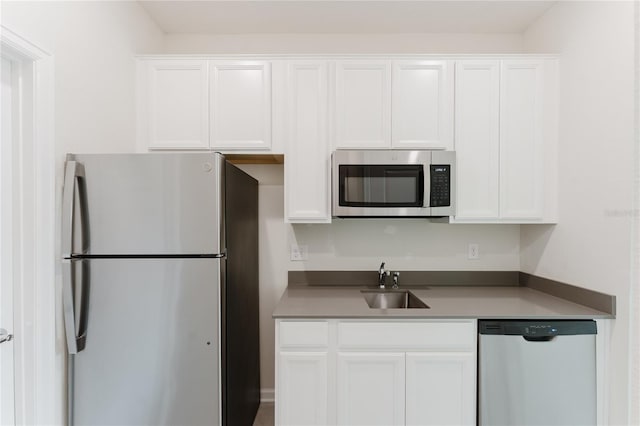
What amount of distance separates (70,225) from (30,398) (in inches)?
27.9

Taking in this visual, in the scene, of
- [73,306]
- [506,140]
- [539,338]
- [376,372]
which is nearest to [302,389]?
[376,372]

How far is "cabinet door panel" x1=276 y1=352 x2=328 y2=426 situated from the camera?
1958 mm

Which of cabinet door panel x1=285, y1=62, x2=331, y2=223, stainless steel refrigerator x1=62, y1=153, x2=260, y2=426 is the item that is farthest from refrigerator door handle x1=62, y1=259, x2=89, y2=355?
cabinet door panel x1=285, y1=62, x2=331, y2=223

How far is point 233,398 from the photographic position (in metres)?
1.88

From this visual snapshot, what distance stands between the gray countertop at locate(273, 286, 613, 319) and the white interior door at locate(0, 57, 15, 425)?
1.11m

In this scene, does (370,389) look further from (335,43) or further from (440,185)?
(335,43)

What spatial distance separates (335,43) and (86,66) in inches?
64.3

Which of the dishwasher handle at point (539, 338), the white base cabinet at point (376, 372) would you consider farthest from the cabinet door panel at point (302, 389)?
the dishwasher handle at point (539, 338)

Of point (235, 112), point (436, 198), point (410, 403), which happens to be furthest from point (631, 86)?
A: point (235, 112)

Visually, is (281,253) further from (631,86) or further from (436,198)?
(631,86)

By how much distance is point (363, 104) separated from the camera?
235 cm

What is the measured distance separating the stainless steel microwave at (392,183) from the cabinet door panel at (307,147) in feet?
0.33

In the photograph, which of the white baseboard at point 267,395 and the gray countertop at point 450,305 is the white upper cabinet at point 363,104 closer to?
the gray countertop at point 450,305

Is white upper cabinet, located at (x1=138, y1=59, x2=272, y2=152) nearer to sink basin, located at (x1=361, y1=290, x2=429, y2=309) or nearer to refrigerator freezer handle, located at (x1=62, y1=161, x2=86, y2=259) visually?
refrigerator freezer handle, located at (x1=62, y1=161, x2=86, y2=259)
